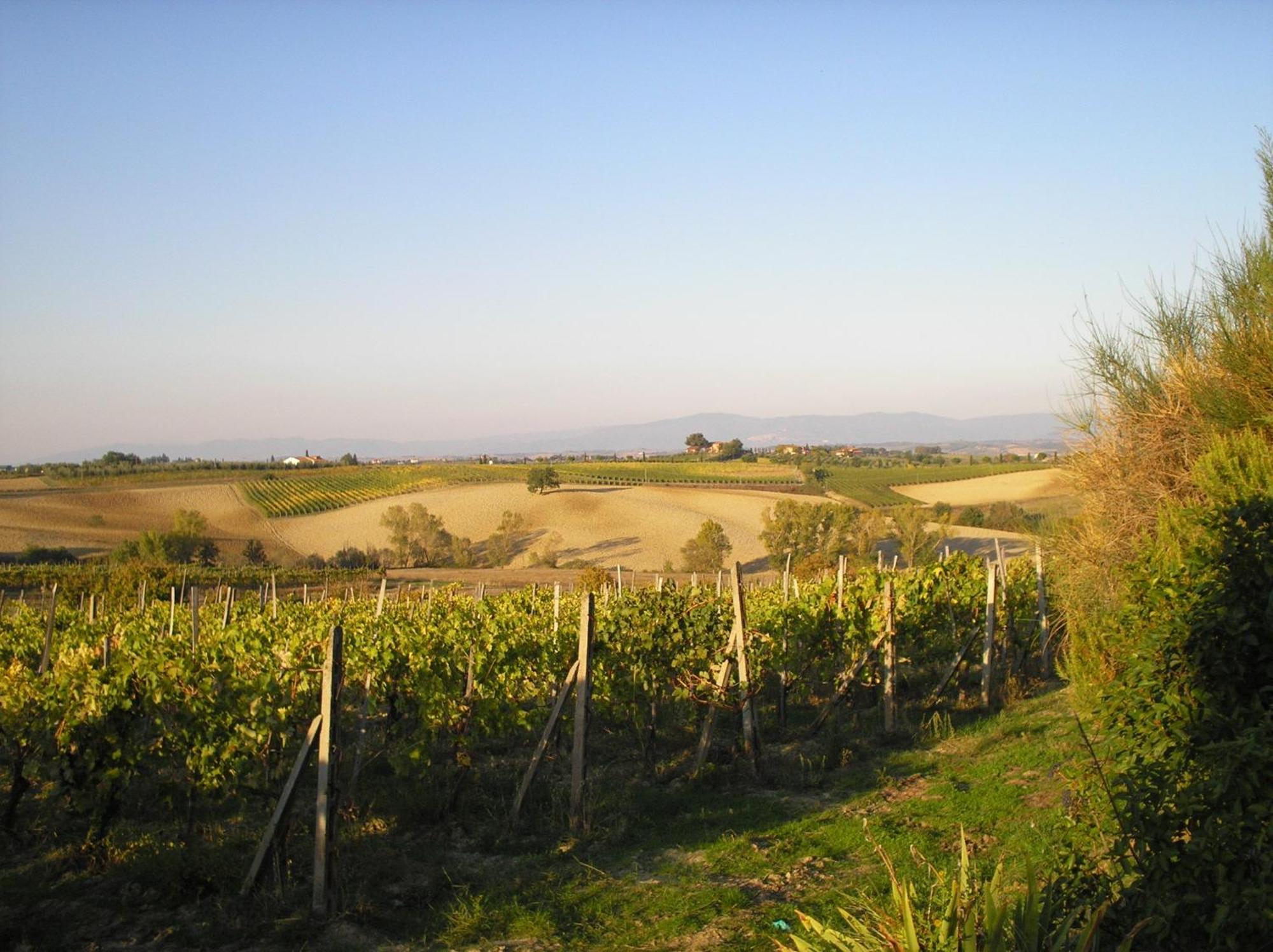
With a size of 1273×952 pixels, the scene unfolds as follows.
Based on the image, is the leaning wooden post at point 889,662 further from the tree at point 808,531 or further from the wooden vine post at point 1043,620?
the tree at point 808,531

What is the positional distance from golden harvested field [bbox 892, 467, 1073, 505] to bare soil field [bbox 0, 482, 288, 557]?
157 feet

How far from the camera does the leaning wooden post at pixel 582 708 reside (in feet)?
24.2

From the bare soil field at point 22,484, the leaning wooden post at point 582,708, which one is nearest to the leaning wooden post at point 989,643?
the leaning wooden post at point 582,708

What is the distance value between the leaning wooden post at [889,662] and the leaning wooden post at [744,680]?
2.23 metres

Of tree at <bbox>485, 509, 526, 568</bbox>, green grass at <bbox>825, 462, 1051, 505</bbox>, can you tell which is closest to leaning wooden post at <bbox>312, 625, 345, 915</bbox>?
tree at <bbox>485, 509, 526, 568</bbox>

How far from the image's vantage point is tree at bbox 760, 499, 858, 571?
41.6 metres

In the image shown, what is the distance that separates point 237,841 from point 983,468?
308ft

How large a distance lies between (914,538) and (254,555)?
109 feet

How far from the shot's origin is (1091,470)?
9.66 meters

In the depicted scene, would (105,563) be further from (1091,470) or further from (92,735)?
(1091,470)

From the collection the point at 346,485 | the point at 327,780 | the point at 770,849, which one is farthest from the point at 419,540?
the point at 327,780

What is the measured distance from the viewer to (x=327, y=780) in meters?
5.86

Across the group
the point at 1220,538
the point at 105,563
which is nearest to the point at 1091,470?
the point at 1220,538

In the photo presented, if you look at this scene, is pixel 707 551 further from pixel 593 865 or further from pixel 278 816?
pixel 278 816
